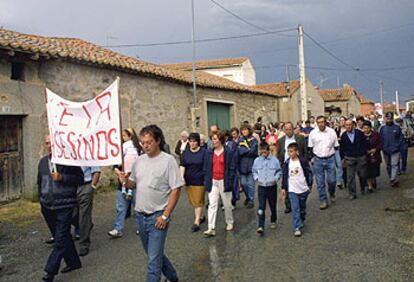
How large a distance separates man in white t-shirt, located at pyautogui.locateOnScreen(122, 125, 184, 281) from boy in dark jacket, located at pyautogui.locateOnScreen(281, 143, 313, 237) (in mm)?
2946

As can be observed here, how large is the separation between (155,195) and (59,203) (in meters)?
1.50

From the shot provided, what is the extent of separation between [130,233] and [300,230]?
9.02 ft

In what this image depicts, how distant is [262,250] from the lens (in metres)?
5.51

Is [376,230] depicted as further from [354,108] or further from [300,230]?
[354,108]

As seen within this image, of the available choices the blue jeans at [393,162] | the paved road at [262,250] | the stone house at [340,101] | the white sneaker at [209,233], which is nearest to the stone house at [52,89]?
the paved road at [262,250]

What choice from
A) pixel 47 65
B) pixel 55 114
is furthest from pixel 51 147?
pixel 47 65

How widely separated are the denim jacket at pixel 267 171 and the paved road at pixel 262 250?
0.80m

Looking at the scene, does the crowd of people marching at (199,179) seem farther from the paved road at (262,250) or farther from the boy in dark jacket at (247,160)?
the paved road at (262,250)

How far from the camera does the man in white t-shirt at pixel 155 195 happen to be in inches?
149

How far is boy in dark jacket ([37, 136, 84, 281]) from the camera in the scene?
4.60 m

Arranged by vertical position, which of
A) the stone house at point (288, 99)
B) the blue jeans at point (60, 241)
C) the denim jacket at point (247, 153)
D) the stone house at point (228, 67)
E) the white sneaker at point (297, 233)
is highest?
the stone house at point (228, 67)

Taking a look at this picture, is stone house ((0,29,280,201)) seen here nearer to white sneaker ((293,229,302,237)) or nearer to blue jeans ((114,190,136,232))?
blue jeans ((114,190,136,232))

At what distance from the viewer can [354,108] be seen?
51156 millimetres

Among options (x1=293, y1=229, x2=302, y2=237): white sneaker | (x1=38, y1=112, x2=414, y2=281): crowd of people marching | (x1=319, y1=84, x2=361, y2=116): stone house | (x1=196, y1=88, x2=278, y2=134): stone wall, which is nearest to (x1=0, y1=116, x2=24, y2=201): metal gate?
(x1=38, y1=112, x2=414, y2=281): crowd of people marching
